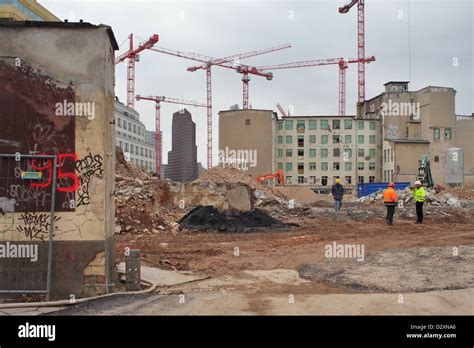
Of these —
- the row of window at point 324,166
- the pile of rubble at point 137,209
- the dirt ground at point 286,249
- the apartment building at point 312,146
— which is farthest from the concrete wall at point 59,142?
the row of window at point 324,166

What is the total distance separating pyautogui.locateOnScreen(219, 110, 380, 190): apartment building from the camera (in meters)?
75.6

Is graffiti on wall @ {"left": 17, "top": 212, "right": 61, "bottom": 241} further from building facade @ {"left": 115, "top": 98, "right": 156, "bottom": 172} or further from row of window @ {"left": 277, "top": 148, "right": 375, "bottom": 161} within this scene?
building facade @ {"left": 115, "top": 98, "right": 156, "bottom": 172}

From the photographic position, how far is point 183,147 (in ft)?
536

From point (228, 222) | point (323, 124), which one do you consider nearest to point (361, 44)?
point (323, 124)

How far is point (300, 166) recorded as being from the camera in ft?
265

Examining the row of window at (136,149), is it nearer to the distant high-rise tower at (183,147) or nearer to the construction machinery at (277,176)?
A: the distant high-rise tower at (183,147)

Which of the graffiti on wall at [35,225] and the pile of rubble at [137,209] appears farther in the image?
the pile of rubble at [137,209]

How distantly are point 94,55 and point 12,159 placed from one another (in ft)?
7.14

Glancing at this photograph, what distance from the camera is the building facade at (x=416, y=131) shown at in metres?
69.7

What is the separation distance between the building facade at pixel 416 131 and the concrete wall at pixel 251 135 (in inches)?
762
